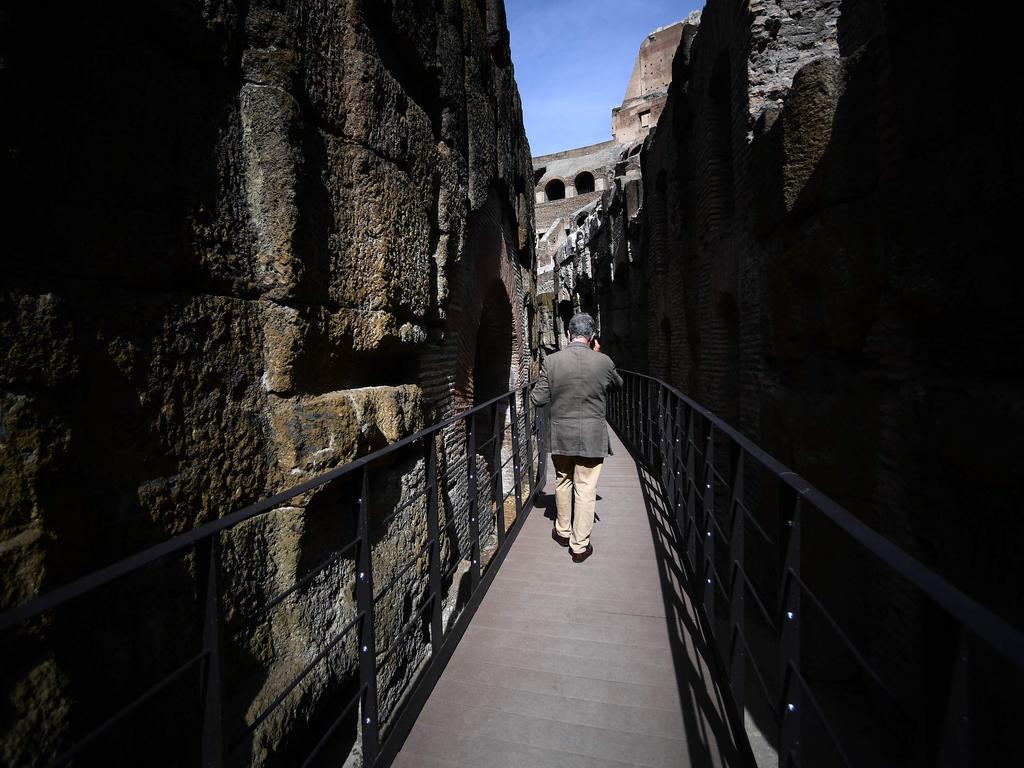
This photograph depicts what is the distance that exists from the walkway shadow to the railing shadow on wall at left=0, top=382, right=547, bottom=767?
41.6 inches

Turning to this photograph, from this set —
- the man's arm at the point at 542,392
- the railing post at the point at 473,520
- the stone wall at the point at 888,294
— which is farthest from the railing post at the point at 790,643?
the man's arm at the point at 542,392

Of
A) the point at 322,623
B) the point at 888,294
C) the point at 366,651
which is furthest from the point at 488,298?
the point at 366,651

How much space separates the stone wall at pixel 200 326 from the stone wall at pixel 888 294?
1995 mm

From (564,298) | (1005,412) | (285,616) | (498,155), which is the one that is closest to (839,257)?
(1005,412)

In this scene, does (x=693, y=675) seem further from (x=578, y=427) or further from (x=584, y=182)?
(x=584, y=182)

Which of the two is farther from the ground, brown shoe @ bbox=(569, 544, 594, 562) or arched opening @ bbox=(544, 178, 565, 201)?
arched opening @ bbox=(544, 178, 565, 201)

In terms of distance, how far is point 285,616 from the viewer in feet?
7.30

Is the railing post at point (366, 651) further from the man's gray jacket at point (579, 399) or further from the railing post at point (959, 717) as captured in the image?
the man's gray jacket at point (579, 399)

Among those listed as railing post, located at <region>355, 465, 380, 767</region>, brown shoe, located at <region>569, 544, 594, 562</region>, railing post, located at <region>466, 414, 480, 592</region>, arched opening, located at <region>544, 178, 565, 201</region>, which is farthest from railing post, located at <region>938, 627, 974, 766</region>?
arched opening, located at <region>544, 178, 565, 201</region>

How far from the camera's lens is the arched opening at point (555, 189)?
38.3 metres

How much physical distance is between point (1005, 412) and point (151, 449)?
3195 mm

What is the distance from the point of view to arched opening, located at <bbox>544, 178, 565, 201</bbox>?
3826 cm

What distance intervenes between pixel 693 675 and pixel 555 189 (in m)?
39.8

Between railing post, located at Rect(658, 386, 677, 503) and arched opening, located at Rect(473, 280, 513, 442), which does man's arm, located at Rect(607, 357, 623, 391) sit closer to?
railing post, located at Rect(658, 386, 677, 503)
